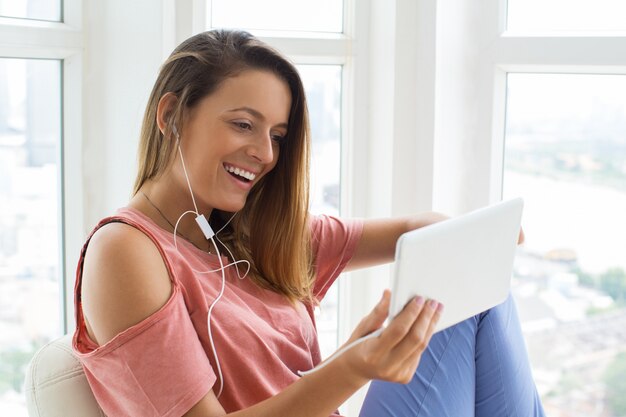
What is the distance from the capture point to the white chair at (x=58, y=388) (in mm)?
1127

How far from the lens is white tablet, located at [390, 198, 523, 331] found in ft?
3.32

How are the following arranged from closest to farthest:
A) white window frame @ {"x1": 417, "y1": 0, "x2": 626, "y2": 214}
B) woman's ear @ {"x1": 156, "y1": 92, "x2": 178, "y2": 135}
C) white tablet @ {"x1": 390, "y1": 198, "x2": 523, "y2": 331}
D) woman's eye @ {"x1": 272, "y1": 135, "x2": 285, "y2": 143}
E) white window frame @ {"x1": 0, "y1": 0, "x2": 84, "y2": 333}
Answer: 1. white tablet @ {"x1": 390, "y1": 198, "x2": 523, "y2": 331}
2. woman's ear @ {"x1": 156, "y1": 92, "x2": 178, "y2": 135}
3. woman's eye @ {"x1": 272, "y1": 135, "x2": 285, "y2": 143}
4. white window frame @ {"x1": 0, "y1": 0, "x2": 84, "y2": 333}
5. white window frame @ {"x1": 417, "y1": 0, "x2": 626, "y2": 214}

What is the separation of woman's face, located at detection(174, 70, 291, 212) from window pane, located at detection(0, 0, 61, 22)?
0.60 meters

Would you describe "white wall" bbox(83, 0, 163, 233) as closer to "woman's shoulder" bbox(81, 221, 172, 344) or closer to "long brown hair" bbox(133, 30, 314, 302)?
"long brown hair" bbox(133, 30, 314, 302)

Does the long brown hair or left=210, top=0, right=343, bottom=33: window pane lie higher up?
left=210, top=0, right=343, bottom=33: window pane

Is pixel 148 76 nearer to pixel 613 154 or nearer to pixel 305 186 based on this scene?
pixel 305 186

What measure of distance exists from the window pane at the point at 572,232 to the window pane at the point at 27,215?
1089mm

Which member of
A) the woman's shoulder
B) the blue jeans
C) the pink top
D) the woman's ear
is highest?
the woman's ear

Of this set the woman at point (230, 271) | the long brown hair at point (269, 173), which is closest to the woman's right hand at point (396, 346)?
the woman at point (230, 271)

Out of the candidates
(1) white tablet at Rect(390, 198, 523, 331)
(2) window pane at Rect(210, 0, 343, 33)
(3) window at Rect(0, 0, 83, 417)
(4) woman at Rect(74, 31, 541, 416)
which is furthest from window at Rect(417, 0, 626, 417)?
(3) window at Rect(0, 0, 83, 417)

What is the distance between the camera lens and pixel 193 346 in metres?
1.12

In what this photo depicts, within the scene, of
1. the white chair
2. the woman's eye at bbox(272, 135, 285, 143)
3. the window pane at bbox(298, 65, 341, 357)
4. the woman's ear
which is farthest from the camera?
the window pane at bbox(298, 65, 341, 357)

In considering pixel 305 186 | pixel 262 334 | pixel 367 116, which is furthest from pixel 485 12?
pixel 262 334

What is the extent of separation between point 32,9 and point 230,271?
2.48ft
